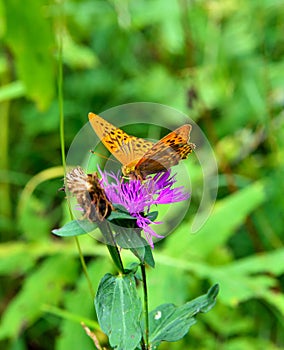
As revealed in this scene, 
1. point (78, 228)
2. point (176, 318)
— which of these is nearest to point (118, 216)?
point (78, 228)

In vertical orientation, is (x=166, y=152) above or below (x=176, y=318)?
above

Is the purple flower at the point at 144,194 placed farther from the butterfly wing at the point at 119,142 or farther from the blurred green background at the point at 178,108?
the blurred green background at the point at 178,108

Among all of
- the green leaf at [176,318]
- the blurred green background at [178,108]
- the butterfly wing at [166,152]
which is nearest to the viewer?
the butterfly wing at [166,152]

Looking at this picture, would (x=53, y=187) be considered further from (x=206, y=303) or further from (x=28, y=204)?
(x=206, y=303)

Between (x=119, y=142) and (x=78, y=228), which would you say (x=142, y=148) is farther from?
(x=78, y=228)

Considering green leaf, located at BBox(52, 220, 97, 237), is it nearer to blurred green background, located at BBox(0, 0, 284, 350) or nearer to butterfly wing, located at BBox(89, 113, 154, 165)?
butterfly wing, located at BBox(89, 113, 154, 165)

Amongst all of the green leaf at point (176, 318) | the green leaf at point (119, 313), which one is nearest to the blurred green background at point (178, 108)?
the green leaf at point (176, 318)
